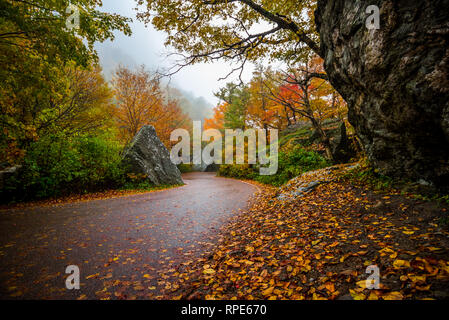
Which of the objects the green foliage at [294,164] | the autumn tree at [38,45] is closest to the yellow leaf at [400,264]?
the green foliage at [294,164]

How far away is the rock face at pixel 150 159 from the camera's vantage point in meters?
10.8

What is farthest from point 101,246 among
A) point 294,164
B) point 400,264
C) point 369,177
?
point 294,164

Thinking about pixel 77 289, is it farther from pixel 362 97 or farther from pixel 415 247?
pixel 362 97

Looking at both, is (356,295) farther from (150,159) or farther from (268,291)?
(150,159)

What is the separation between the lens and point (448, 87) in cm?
278

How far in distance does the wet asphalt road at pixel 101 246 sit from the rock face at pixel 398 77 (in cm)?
456

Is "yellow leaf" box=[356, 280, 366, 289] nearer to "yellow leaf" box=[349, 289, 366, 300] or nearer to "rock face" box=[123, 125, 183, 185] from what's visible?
"yellow leaf" box=[349, 289, 366, 300]

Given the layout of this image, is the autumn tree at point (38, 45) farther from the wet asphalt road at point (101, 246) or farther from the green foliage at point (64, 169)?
the wet asphalt road at point (101, 246)

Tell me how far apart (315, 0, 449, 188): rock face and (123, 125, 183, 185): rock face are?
10268mm

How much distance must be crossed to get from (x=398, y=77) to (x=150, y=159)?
11.5 metres

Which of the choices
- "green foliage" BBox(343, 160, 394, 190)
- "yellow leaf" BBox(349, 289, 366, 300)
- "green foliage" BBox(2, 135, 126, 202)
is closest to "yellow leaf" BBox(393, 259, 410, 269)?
"yellow leaf" BBox(349, 289, 366, 300)

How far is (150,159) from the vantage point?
11664 mm

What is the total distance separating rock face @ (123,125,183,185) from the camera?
10.8 metres

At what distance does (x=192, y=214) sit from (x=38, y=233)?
144 inches
